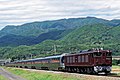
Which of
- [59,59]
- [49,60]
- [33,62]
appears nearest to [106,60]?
[59,59]

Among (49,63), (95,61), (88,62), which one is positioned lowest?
(49,63)

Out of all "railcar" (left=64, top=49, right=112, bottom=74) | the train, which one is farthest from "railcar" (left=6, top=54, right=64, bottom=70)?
"railcar" (left=64, top=49, right=112, bottom=74)

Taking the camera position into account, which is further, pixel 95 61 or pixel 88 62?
pixel 88 62

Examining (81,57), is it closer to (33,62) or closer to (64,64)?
(64,64)

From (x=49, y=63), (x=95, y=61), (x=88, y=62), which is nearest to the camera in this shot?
(x=95, y=61)

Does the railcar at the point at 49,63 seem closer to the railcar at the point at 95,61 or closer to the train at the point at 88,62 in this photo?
the train at the point at 88,62

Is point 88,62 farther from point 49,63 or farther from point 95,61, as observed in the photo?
point 49,63

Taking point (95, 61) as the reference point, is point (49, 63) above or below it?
below

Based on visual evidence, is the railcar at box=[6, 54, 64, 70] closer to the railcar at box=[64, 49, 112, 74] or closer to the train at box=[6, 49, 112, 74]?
the train at box=[6, 49, 112, 74]

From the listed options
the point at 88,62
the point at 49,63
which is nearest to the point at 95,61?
the point at 88,62

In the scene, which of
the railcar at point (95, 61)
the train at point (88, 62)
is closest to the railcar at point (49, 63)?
the train at point (88, 62)

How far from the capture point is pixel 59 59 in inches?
3110

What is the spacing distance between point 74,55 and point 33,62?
53.4 m

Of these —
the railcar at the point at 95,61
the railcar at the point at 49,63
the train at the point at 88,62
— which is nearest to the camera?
the railcar at the point at 95,61
